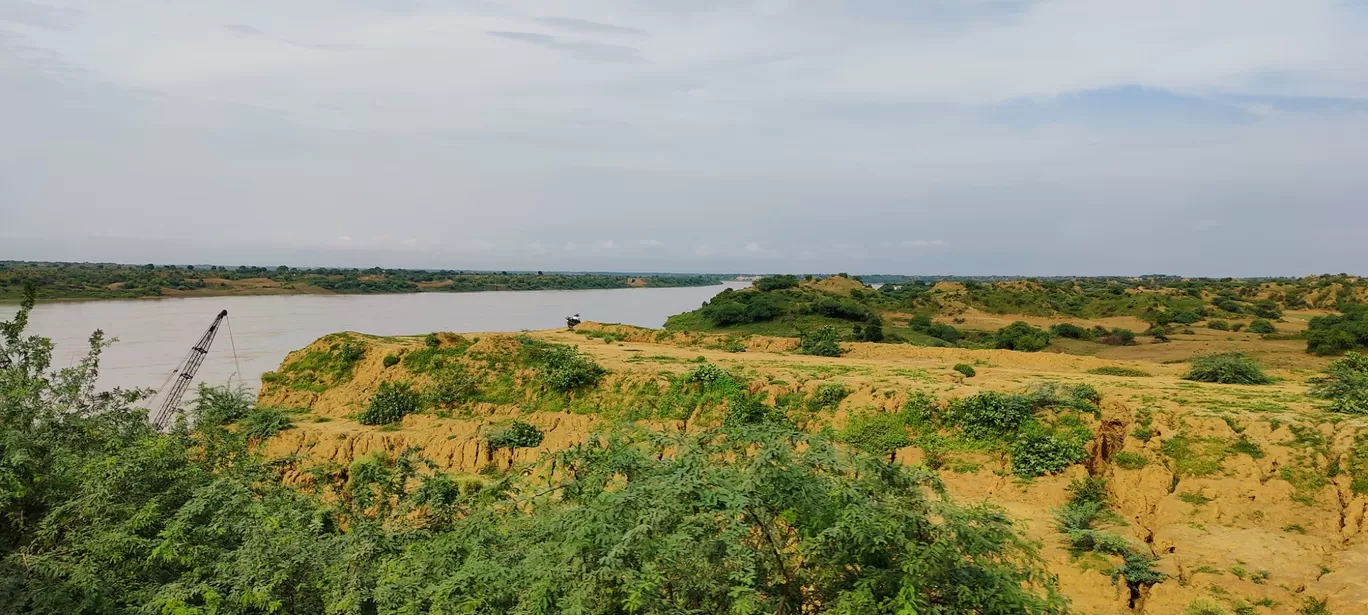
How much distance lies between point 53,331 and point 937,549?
52.3m

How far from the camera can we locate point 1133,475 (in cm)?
1270

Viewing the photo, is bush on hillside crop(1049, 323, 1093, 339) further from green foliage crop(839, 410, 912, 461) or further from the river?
green foliage crop(839, 410, 912, 461)

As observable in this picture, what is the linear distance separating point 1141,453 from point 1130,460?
0.33 metres

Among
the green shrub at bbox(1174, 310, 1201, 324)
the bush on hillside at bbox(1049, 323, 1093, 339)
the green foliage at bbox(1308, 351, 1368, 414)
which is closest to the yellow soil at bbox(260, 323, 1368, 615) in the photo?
the green foliage at bbox(1308, 351, 1368, 414)

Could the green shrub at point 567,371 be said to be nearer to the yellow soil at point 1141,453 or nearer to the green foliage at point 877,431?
the yellow soil at point 1141,453

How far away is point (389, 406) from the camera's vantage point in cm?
1852

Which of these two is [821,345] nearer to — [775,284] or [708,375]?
[708,375]

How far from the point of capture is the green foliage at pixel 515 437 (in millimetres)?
16297

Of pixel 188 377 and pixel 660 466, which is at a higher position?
pixel 660 466

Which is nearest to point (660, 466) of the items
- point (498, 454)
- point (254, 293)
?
point (498, 454)

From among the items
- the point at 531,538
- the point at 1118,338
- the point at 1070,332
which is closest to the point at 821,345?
the point at 531,538

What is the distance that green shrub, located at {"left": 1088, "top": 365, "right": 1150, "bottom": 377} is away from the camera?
20953 mm

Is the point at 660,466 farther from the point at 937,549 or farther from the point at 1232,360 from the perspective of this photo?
the point at 1232,360

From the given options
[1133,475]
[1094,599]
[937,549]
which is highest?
[937,549]
